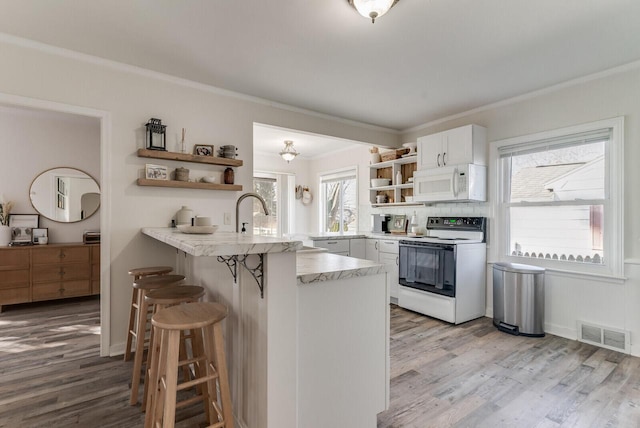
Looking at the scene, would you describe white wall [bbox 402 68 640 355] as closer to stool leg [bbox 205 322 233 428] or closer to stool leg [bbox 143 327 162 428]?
stool leg [bbox 205 322 233 428]

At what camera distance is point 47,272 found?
407cm

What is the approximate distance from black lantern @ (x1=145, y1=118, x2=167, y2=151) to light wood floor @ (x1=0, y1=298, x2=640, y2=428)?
1816mm

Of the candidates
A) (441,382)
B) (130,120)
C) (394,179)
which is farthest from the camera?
(394,179)

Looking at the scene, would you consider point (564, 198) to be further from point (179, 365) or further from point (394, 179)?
point (179, 365)

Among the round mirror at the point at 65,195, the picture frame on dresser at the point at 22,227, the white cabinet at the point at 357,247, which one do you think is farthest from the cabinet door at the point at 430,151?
the picture frame on dresser at the point at 22,227

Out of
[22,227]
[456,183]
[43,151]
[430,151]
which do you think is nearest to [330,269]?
[456,183]

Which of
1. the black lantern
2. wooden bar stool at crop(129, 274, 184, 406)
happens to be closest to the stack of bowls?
the black lantern

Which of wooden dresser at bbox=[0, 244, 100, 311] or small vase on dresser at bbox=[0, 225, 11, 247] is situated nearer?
wooden dresser at bbox=[0, 244, 100, 311]

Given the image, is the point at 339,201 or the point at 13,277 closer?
the point at 13,277

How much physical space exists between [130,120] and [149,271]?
4.35 ft

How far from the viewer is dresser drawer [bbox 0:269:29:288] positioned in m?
3.81

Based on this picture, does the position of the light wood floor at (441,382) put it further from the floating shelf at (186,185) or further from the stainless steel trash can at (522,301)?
the floating shelf at (186,185)

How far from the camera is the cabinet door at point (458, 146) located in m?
3.62

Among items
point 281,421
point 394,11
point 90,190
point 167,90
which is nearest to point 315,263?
point 281,421
